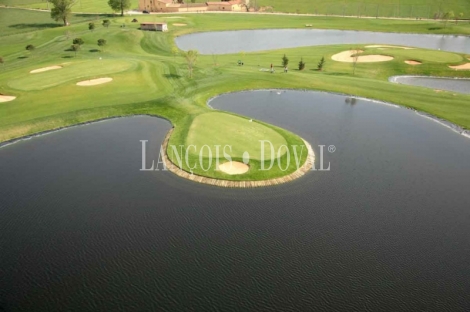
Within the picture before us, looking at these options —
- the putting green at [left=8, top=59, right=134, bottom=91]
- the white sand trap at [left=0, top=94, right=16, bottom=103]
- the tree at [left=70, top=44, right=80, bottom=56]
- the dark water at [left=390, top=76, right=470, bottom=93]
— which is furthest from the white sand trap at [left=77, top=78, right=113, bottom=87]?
the dark water at [left=390, top=76, right=470, bottom=93]

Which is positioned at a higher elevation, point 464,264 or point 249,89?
point 249,89

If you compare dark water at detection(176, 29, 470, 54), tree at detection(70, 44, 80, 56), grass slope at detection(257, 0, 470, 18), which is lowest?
tree at detection(70, 44, 80, 56)

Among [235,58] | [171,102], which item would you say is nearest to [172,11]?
[235,58]

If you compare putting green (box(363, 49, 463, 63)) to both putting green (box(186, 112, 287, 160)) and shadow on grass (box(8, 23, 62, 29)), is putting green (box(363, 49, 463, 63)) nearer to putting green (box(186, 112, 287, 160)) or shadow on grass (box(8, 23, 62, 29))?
putting green (box(186, 112, 287, 160))

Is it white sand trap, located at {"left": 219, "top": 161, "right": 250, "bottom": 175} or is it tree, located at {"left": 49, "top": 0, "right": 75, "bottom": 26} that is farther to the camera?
tree, located at {"left": 49, "top": 0, "right": 75, "bottom": 26}

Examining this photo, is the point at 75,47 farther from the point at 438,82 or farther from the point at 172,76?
the point at 438,82

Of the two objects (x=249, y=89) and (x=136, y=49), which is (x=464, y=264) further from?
(x=136, y=49)

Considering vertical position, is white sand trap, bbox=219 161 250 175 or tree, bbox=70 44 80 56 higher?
tree, bbox=70 44 80 56
